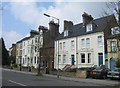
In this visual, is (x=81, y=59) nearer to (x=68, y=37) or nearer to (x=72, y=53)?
(x=72, y=53)

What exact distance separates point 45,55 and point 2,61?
32.3 meters

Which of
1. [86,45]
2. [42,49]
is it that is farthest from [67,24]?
[86,45]

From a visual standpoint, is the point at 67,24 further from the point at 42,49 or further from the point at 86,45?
the point at 86,45

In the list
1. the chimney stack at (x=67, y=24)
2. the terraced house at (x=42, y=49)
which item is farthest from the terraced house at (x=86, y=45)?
the chimney stack at (x=67, y=24)

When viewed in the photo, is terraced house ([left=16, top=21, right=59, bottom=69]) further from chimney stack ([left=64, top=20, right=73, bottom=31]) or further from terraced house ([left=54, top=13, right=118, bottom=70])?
chimney stack ([left=64, top=20, right=73, bottom=31])

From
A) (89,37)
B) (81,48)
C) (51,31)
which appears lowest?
(81,48)

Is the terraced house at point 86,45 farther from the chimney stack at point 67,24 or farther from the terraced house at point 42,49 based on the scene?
the chimney stack at point 67,24

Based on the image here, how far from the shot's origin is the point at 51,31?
1679 inches

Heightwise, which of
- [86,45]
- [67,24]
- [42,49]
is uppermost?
[67,24]

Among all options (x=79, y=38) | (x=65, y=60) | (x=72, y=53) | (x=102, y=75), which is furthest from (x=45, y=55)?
(x=102, y=75)

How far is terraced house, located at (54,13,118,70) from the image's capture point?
2656 centimetres

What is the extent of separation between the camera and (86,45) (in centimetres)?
2952

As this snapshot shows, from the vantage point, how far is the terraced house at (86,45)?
26.6 metres

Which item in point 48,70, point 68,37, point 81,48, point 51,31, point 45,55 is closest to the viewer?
point 48,70
